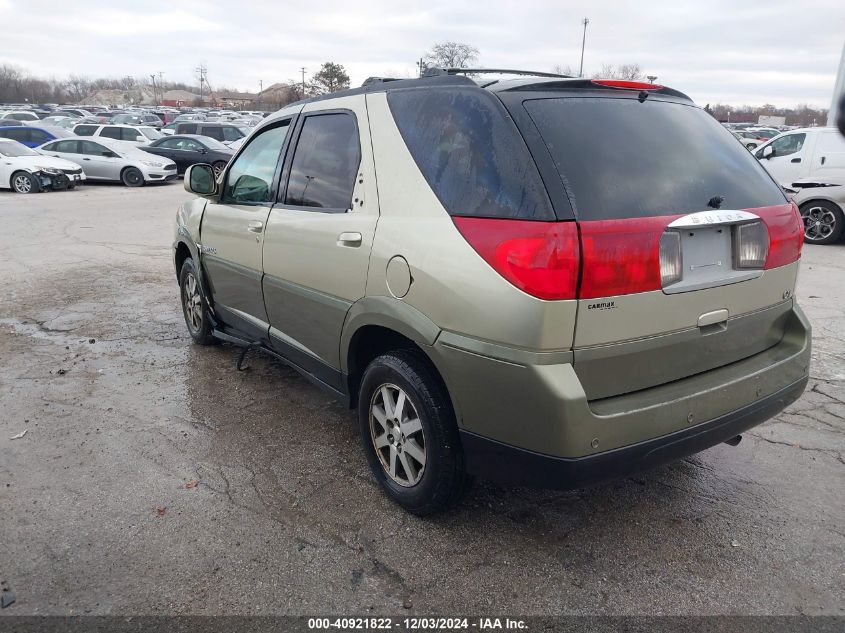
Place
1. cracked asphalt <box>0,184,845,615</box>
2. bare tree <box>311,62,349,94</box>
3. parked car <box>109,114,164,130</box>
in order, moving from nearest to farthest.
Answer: cracked asphalt <box>0,184,845,615</box> → parked car <box>109,114,164,130</box> → bare tree <box>311,62,349,94</box>

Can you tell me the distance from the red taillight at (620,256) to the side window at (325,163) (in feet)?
4.41

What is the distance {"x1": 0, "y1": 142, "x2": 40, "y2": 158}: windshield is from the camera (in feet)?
55.5

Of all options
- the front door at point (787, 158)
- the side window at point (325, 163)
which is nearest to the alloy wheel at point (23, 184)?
the side window at point (325, 163)

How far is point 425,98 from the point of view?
281cm

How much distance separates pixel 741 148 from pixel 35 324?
592cm

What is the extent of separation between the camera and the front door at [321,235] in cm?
300

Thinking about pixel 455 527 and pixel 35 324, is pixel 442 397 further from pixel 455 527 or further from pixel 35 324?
pixel 35 324

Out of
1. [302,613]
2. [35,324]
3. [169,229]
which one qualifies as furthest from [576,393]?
[169,229]

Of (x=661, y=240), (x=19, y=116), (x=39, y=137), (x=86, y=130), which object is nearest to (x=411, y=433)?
(x=661, y=240)

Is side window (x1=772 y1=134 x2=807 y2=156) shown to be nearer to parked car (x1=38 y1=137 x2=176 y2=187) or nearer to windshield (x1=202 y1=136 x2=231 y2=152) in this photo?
windshield (x1=202 y1=136 x2=231 y2=152)

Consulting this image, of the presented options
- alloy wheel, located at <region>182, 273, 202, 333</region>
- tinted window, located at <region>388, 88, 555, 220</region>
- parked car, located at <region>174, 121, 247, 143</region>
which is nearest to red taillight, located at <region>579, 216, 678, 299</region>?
tinted window, located at <region>388, 88, 555, 220</region>

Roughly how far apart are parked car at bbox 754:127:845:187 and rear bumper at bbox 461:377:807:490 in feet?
31.4

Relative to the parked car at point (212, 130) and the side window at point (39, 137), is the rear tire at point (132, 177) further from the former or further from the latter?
the side window at point (39, 137)

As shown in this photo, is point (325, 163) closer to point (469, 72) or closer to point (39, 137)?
point (469, 72)
